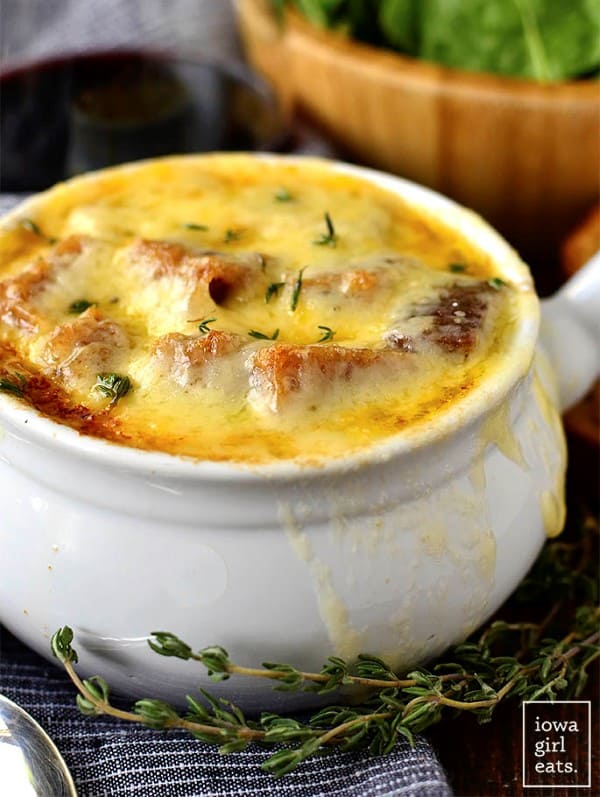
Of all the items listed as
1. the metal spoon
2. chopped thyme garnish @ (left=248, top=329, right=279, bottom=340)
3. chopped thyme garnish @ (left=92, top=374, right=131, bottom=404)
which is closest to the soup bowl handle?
chopped thyme garnish @ (left=248, top=329, right=279, bottom=340)

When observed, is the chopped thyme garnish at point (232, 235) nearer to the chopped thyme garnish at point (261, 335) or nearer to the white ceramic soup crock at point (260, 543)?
the chopped thyme garnish at point (261, 335)

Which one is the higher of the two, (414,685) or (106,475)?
(106,475)

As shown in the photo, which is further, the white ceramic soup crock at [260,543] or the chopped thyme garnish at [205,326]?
the chopped thyme garnish at [205,326]

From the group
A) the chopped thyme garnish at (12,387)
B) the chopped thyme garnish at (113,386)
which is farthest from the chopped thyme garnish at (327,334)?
the chopped thyme garnish at (12,387)

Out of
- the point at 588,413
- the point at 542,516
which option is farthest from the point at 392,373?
the point at 588,413

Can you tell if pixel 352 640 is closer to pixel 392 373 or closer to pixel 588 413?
pixel 392 373

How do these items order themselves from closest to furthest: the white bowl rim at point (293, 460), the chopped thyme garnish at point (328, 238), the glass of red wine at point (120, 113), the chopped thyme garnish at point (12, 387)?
the white bowl rim at point (293, 460), the chopped thyme garnish at point (12, 387), the chopped thyme garnish at point (328, 238), the glass of red wine at point (120, 113)

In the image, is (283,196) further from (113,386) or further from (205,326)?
(113,386)
